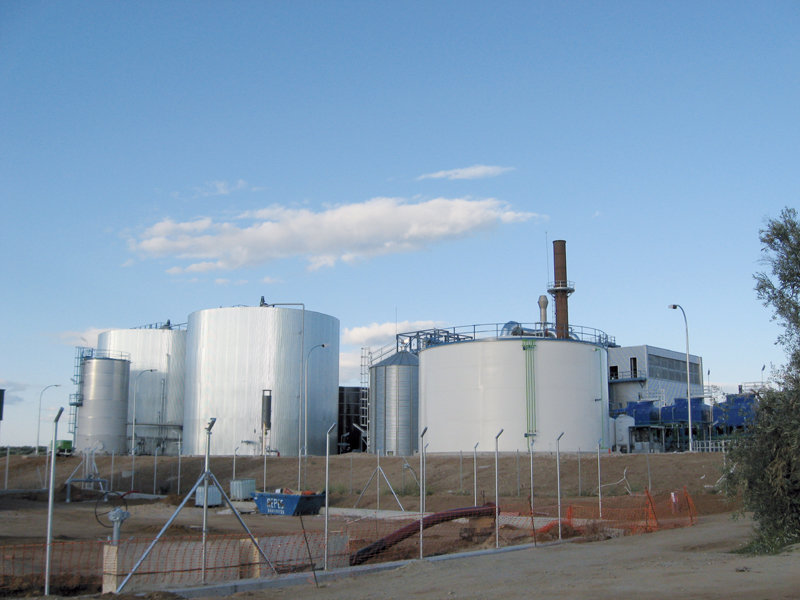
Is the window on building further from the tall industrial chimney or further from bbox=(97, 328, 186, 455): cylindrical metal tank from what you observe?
bbox=(97, 328, 186, 455): cylindrical metal tank

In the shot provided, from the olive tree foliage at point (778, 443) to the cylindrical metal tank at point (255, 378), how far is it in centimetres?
5017

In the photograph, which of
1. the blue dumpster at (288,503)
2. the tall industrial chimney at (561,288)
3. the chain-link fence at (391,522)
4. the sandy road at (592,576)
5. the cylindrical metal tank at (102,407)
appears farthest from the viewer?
the cylindrical metal tank at (102,407)

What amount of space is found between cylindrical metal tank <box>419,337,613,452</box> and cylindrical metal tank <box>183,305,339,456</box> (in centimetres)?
1875

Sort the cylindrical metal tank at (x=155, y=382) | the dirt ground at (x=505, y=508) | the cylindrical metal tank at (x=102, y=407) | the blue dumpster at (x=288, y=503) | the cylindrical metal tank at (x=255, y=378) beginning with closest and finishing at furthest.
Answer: the dirt ground at (x=505, y=508) < the blue dumpster at (x=288, y=503) < the cylindrical metal tank at (x=255, y=378) < the cylindrical metal tank at (x=102, y=407) < the cylindrical metal tank at (x=155, y=382)

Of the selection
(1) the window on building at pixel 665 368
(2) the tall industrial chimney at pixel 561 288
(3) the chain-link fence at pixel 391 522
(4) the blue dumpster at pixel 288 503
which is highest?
(2) the tall industrial chimney at pixel 561 288

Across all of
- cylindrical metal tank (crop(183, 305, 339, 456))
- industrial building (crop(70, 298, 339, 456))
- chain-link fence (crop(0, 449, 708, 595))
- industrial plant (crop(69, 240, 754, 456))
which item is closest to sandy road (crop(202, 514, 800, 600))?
chain-link fence (crop(0, 449, 708, 595))

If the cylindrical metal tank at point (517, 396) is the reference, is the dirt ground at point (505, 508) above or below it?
below

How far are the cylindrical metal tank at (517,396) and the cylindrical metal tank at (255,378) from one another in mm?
18749

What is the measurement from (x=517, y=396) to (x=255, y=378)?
90.6ft

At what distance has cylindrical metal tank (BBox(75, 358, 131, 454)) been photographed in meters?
77.8

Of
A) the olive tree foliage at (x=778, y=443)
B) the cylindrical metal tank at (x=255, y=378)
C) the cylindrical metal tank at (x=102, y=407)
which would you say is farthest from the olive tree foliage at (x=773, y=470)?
the cylindrical metal tank at (x=102, y=407)

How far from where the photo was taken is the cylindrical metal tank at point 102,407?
77812 millimetres

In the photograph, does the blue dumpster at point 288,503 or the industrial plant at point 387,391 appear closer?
the blue dumpster at point 288,503

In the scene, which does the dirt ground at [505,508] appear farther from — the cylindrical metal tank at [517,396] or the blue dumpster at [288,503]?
the cylindrical metal tank at [517,396]
